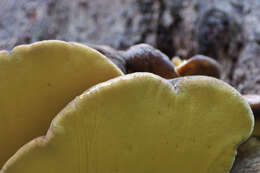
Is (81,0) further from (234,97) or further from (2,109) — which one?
(234,97)

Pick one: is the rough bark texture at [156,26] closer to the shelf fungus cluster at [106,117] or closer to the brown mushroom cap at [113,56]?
the brown mushroom cap at [113,56]

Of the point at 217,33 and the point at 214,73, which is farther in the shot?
the point at 217,33

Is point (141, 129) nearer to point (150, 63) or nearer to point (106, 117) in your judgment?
point (106, 117)

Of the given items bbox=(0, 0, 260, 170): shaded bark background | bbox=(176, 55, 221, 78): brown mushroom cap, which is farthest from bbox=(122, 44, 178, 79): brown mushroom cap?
bbox=(0, 0, 260, 170): shaded bark background

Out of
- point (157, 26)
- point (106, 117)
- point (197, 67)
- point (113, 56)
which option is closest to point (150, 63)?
point (113, 56)

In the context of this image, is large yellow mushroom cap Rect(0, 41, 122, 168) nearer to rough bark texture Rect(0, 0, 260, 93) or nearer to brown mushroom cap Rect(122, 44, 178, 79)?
brown mushroom cap Rect(122, 44, 178, 79)

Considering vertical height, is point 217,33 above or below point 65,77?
below

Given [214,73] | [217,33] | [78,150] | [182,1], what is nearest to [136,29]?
[182,1]
